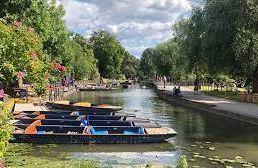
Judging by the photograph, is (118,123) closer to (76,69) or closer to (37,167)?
(37,167)

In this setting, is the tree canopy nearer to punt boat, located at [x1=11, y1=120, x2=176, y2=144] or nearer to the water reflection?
the water reflection

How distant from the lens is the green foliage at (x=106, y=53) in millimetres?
145750

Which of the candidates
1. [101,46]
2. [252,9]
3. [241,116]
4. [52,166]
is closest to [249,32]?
[252,9]

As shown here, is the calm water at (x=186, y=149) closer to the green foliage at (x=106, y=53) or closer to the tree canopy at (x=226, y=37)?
the tree canopy at (x=226, y=37)

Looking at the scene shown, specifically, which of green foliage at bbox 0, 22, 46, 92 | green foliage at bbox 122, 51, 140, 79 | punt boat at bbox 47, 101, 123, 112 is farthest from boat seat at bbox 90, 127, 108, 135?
green foliage at bbox 122, 51, 140, 79

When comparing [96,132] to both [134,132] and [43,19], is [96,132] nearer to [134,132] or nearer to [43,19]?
[134,132]

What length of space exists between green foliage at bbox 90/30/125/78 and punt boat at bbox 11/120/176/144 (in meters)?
119

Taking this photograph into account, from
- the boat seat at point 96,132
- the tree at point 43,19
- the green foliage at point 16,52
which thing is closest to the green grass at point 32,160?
the boat seat at point 96,132

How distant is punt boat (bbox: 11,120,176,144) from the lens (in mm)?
23344

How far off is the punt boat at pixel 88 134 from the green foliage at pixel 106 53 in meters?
119

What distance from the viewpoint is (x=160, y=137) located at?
2425 centimetres

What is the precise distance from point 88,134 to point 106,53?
124 m

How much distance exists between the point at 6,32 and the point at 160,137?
440 inches

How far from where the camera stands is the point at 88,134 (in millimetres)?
23656
